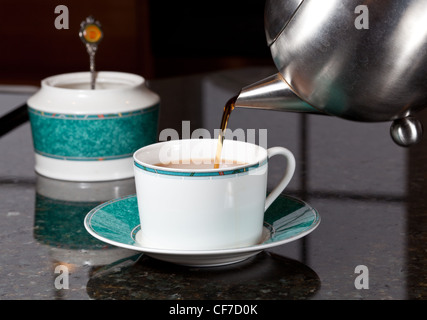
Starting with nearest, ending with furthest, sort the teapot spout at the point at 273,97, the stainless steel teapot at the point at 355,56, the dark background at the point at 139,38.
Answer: the stainless steel teapot at the point at 355,56
the teapot spout at the point at 273,97
the dark background at the point at 139,38

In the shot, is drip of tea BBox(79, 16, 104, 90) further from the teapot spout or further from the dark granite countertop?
the teapot spout

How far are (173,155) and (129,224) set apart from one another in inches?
3.2

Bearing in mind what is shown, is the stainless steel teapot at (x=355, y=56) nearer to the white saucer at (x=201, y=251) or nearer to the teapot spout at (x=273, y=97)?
the teapot spout at (x=273, y=97)

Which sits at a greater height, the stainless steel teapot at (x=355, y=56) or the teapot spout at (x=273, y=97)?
the stainless steel teapot at (x=355, y=56)

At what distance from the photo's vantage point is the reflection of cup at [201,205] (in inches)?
27.2

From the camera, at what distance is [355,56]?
68 centimetres

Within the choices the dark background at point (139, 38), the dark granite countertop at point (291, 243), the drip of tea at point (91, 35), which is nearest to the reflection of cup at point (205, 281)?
the dark granite countertop at point (291, 243)

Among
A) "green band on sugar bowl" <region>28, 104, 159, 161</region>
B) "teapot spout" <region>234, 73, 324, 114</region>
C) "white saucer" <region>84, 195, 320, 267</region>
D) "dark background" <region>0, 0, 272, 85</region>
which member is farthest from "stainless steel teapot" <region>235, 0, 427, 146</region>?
"dark background" <region>0, 0, 272, 85</region>

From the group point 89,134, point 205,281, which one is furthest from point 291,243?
point 89,134

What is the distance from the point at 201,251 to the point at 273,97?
7.3 inches

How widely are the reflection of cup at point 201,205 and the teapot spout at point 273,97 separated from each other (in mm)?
70

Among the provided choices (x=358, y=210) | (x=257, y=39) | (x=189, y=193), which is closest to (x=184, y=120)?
(x=358, y=210)

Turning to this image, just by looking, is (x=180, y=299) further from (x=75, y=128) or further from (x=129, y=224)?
(x=75, y=128)

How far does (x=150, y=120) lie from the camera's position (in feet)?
A: 3.39
